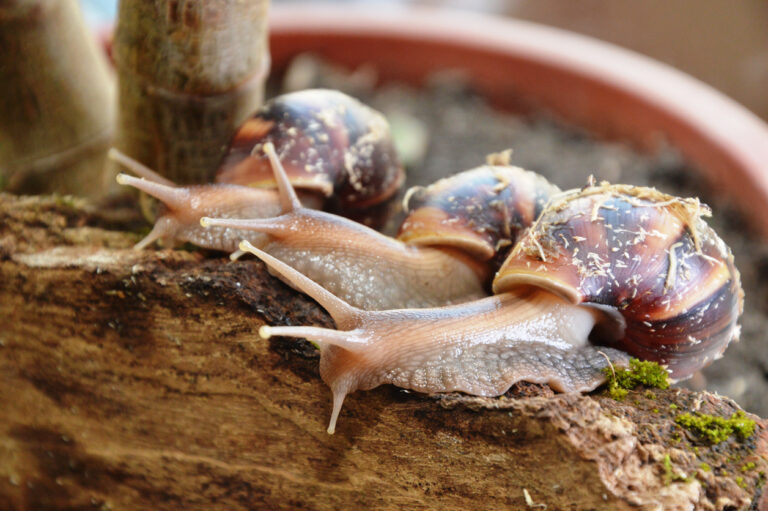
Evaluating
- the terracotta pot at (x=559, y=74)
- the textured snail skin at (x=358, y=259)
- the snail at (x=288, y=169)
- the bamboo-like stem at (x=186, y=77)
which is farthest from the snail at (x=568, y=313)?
the terracotta pot at (x=559, y=74)

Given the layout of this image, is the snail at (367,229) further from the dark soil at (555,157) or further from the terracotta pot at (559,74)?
the terracotta pot at (559,74)

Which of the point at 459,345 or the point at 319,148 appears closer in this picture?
the point at 459,345

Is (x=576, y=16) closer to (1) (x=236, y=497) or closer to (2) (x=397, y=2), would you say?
(2) (x=397, y=2)

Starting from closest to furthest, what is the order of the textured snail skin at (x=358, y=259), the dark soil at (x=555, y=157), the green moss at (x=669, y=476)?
the green moss at (x=669, y=476) → the textured snail skin at (x=358, y=259) → the dark soil at (x=555, y=157)

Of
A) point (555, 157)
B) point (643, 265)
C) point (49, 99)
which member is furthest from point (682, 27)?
point (49, 99)

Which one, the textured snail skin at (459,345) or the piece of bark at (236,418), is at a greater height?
the textured snail skin at (459,345)

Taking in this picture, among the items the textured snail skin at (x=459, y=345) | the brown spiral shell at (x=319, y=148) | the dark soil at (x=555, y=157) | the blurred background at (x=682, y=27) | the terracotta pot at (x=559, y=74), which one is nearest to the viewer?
the textured snail skin at (x=459, y=345)

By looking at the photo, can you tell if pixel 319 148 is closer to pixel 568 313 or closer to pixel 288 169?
pixel 288 169
